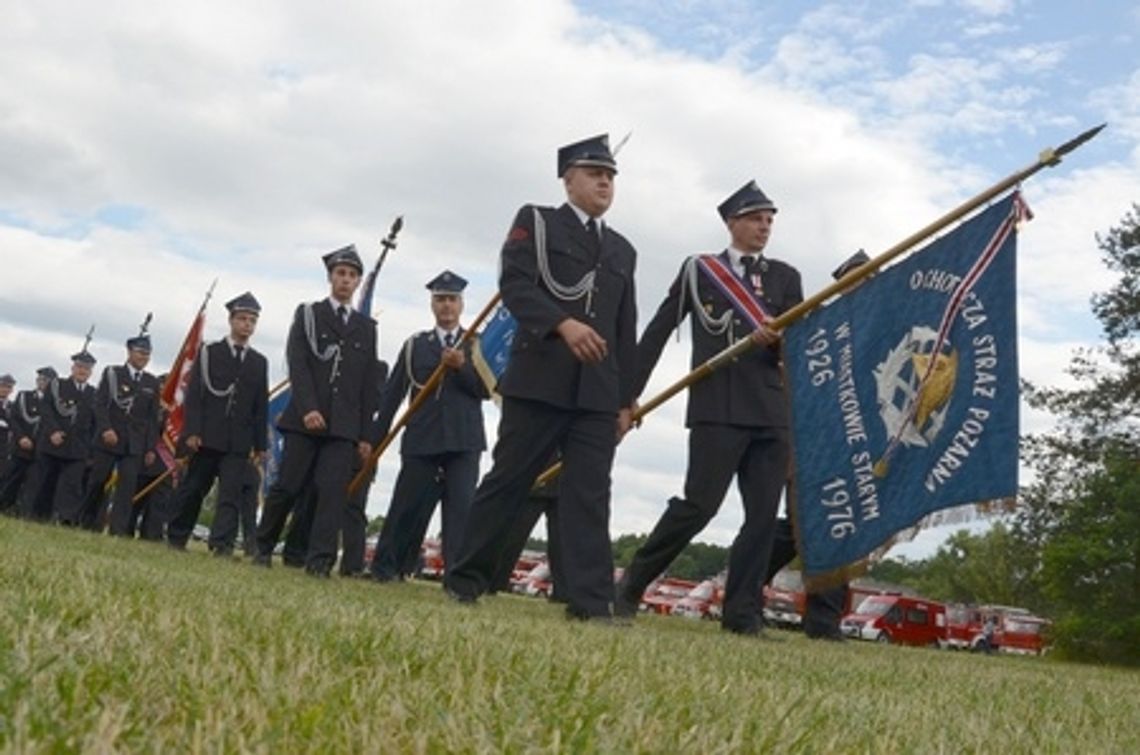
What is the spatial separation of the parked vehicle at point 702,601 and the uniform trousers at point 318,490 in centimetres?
3066

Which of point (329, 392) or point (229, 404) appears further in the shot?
point (229, 404)

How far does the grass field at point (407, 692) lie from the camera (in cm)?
189

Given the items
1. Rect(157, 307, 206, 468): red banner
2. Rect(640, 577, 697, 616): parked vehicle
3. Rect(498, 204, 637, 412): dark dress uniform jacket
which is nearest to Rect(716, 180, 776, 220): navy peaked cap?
Rect(498, 204, 637, 412): dark dress uniform jacket

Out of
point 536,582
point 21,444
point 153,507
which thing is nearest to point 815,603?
point 153,507

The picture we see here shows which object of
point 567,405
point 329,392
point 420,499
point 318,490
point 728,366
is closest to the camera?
point 567,405

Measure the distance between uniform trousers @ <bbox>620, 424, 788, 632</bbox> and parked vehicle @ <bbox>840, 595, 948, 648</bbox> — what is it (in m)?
32.5

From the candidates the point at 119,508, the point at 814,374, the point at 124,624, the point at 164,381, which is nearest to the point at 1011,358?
the point at 814,374

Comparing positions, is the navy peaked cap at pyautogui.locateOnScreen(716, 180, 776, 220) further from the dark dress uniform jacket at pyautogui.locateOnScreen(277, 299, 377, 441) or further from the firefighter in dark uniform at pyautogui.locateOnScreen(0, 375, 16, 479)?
the firefighter in dark uniform at pyautogui.locateOnScreen(0, 375, 16, 479)

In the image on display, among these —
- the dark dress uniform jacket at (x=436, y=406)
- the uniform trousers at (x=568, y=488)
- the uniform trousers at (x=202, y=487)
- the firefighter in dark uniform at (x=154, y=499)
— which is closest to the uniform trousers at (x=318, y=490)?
the dark dress uniform jacket at (x=436, y=406)

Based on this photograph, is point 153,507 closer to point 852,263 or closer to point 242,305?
point 242,305

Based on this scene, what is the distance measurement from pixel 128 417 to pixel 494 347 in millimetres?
6678

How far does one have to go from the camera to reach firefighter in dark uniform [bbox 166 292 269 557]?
481 inches

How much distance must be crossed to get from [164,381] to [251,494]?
72.3 inches

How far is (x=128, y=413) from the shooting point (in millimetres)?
16469
